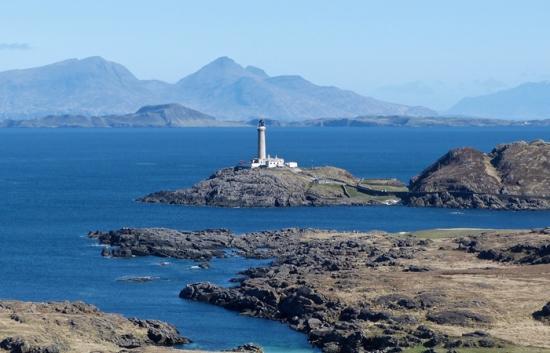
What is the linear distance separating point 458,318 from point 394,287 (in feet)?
35.6

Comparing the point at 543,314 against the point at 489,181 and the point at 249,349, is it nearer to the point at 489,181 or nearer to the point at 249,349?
the point at 249,349

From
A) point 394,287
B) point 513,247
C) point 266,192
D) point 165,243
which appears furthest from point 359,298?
point 266,192

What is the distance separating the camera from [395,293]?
85.1 metres

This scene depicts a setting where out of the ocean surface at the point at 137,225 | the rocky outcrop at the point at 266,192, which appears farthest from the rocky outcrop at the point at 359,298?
the rocky outcrop at the point at 266,192

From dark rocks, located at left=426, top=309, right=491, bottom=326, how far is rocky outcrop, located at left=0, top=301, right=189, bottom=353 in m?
15.9

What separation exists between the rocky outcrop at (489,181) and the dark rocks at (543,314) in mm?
82265

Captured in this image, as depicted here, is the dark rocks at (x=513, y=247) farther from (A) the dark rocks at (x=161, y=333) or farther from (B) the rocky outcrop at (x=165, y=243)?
(A) the dark rocks at (x=161, y=333)

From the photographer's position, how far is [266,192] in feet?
540

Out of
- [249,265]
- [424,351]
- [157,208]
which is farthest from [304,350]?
[157,208]

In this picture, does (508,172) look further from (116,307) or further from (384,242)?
(116,307)

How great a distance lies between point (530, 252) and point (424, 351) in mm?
35290

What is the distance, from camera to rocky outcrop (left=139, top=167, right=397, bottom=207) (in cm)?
16275

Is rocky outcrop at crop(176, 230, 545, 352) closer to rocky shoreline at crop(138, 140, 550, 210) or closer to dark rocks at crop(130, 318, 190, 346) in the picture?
dark rocks at crop(130, 318, 190, 346)

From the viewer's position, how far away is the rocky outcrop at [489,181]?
16125 centimetres
